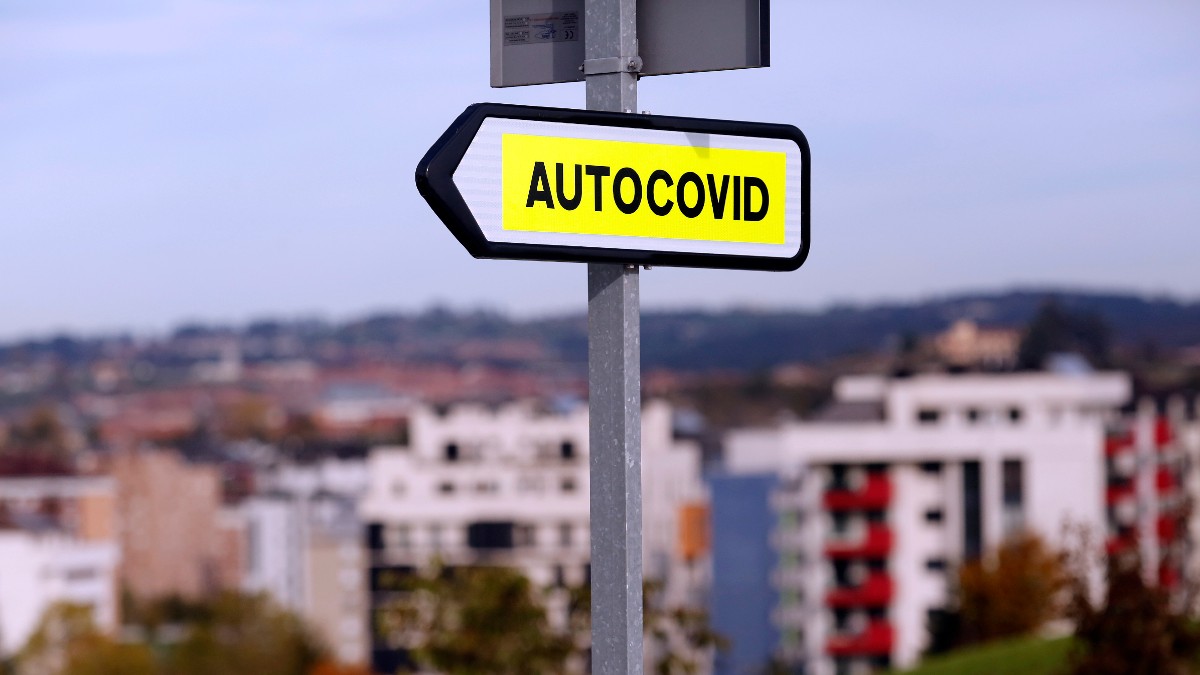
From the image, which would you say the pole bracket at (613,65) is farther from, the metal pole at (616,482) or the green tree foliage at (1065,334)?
the green tree foliage at (1065,334)

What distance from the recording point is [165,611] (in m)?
145

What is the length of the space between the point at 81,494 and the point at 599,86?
138549 millimetres

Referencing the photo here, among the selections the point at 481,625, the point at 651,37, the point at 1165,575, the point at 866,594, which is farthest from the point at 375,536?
the point at 651,37

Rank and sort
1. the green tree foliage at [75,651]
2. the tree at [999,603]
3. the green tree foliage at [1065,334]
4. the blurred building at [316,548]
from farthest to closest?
the green tree foliage at [1065,334] → the blurred building at [316,548] → the green tree foliage at [75,651] → the tree at [999,603]

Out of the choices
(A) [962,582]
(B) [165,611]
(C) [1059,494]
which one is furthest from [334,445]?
(A) [962,582]

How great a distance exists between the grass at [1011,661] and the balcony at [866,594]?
143ft

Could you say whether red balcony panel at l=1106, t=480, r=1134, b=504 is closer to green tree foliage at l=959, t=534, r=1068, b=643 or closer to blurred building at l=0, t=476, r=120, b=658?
green tree foliage at l=959, t=534, r=1068, b=643

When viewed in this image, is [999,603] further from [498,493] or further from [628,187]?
[628,187]

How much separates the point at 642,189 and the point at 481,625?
667 inches

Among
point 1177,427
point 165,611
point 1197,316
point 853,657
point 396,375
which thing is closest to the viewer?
point 853,657

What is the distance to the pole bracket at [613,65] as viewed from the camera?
3219 mm

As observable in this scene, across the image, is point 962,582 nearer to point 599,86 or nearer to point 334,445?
point 599,86

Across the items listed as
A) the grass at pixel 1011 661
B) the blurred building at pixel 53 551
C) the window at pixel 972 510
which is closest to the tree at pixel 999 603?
the window at pixel 972 510

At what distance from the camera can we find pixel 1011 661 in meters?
28.2
